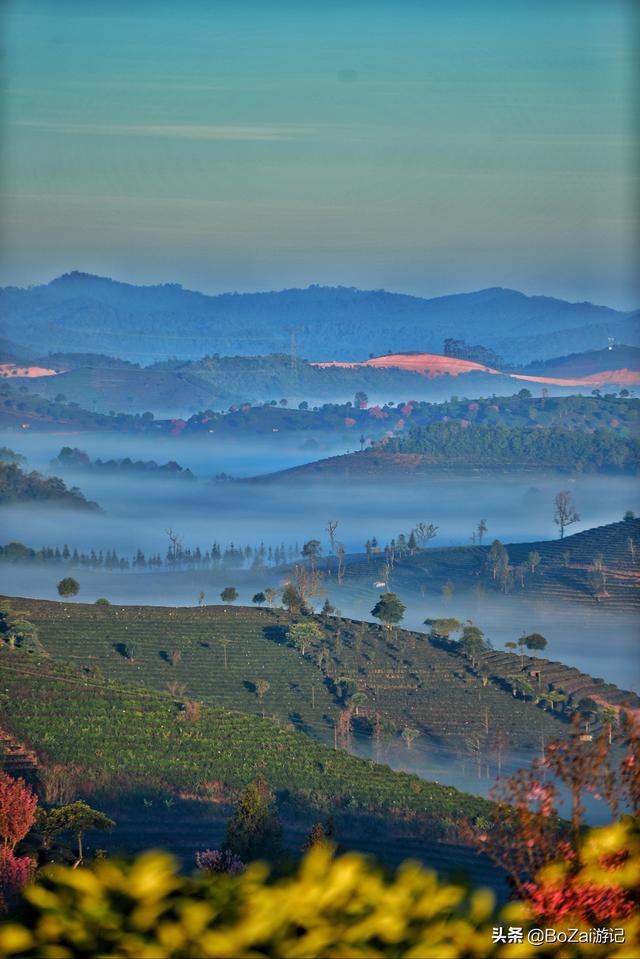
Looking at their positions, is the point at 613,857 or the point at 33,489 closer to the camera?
the point at 613,857

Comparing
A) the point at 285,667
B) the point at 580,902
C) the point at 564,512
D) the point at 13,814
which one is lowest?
the point at 285,667

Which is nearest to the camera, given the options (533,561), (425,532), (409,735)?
(409,735)

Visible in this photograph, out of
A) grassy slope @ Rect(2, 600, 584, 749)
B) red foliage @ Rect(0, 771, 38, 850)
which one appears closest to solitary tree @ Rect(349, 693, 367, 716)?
grassy slope @ Rect(2, 600, 584, 749)

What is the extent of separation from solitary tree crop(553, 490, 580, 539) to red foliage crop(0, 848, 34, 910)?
4232 centimetres

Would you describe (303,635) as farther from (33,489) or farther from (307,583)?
(33,489)

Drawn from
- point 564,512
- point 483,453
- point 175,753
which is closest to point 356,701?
point 175,753

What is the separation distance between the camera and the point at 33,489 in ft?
176

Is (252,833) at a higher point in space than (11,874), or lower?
lower

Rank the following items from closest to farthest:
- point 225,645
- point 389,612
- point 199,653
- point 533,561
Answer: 1. point 199,653
2. point 225,645
3. point 389,612
4. point 533,561

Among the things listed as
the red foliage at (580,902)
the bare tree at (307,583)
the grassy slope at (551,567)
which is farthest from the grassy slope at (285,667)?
the red foliage at (580,902)

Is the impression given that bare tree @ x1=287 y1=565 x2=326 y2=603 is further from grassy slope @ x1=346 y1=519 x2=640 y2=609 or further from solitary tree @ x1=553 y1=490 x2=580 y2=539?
solitary tree @ x1=553 y1=490 x2=580 y2=539

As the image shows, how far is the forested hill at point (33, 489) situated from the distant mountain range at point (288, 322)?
17.1 m

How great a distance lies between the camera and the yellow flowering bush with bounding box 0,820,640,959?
9.00 ft

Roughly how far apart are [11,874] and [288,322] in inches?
2590
